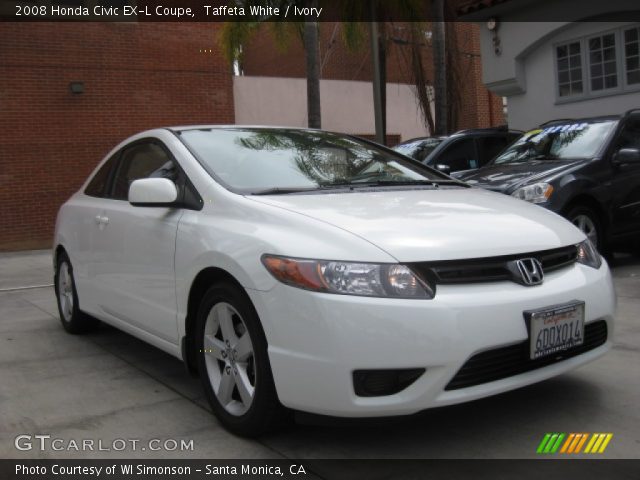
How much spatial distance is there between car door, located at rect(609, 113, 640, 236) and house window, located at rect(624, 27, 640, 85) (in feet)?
12.5

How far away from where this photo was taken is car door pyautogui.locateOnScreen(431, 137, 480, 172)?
9.73 meters

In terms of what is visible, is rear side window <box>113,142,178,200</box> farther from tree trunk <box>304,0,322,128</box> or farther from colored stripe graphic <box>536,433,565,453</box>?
tree trunk <box>304,0,322,128</box>

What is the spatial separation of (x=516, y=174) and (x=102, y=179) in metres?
4.24

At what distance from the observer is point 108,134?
14555 mm

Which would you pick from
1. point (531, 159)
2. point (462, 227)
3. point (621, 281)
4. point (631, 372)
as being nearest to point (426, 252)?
point (462, 227)

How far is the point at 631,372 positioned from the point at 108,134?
1258 cm

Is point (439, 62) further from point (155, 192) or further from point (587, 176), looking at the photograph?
point (155, 192)

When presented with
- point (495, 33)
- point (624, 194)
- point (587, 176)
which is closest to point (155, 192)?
point (587, 176)

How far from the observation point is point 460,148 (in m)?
9.94

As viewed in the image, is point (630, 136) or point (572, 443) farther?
point (630, 136)

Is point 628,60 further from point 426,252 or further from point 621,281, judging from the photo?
point 426,252

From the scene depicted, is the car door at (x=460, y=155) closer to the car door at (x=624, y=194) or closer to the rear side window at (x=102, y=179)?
the car door at (x=624, y=194)

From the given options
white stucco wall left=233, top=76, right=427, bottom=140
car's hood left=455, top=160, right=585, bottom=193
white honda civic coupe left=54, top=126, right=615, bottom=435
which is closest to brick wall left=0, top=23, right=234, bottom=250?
white stucco wall left=233, top=76, right=427, bottom=140

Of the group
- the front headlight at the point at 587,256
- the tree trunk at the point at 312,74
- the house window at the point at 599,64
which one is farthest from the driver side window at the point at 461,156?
the front headlight at the point at 587,256
